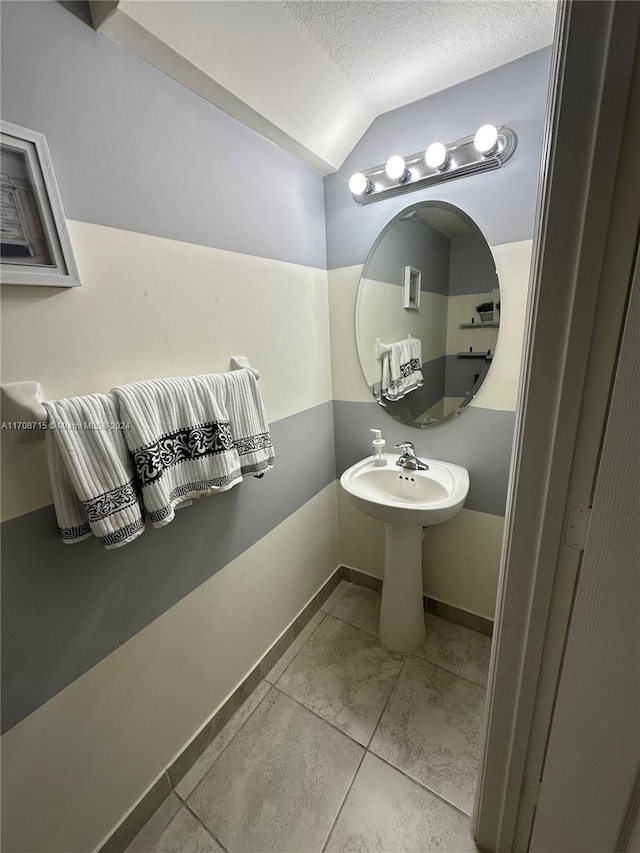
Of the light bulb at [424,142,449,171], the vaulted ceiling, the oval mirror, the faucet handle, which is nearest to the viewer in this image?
the vaulted ceiling

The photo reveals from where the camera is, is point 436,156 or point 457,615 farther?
point 457,615

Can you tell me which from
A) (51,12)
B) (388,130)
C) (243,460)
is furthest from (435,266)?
(51,12)

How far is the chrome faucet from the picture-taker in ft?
4.64

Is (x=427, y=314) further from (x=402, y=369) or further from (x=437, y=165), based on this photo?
(x=437, y=165)

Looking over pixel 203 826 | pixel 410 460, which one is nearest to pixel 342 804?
pixel 203 826

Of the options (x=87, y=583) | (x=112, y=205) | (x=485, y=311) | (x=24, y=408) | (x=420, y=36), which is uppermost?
(x=420, y=36)

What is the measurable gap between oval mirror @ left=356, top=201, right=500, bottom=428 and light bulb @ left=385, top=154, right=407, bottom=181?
4.8 inches

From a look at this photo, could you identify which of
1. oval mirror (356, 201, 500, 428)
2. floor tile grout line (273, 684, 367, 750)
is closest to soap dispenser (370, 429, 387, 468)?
oval mirror (356, 201, 500, 428)

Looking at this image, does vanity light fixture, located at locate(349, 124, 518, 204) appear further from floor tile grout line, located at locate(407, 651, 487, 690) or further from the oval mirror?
floor tile grout line, located at locate(407, 651, 487, 690)

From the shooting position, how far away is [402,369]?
4.83 feet

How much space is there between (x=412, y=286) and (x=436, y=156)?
43 centimetres

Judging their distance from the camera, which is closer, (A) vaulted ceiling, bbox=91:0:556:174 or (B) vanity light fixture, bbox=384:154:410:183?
(A) vaulted ceiling, bbox=91:0:556:174

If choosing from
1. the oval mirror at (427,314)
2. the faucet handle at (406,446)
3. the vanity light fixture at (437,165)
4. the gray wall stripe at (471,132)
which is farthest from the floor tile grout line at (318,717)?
the vanity light fixture at (437,165)

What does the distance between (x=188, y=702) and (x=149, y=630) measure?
362 mm
